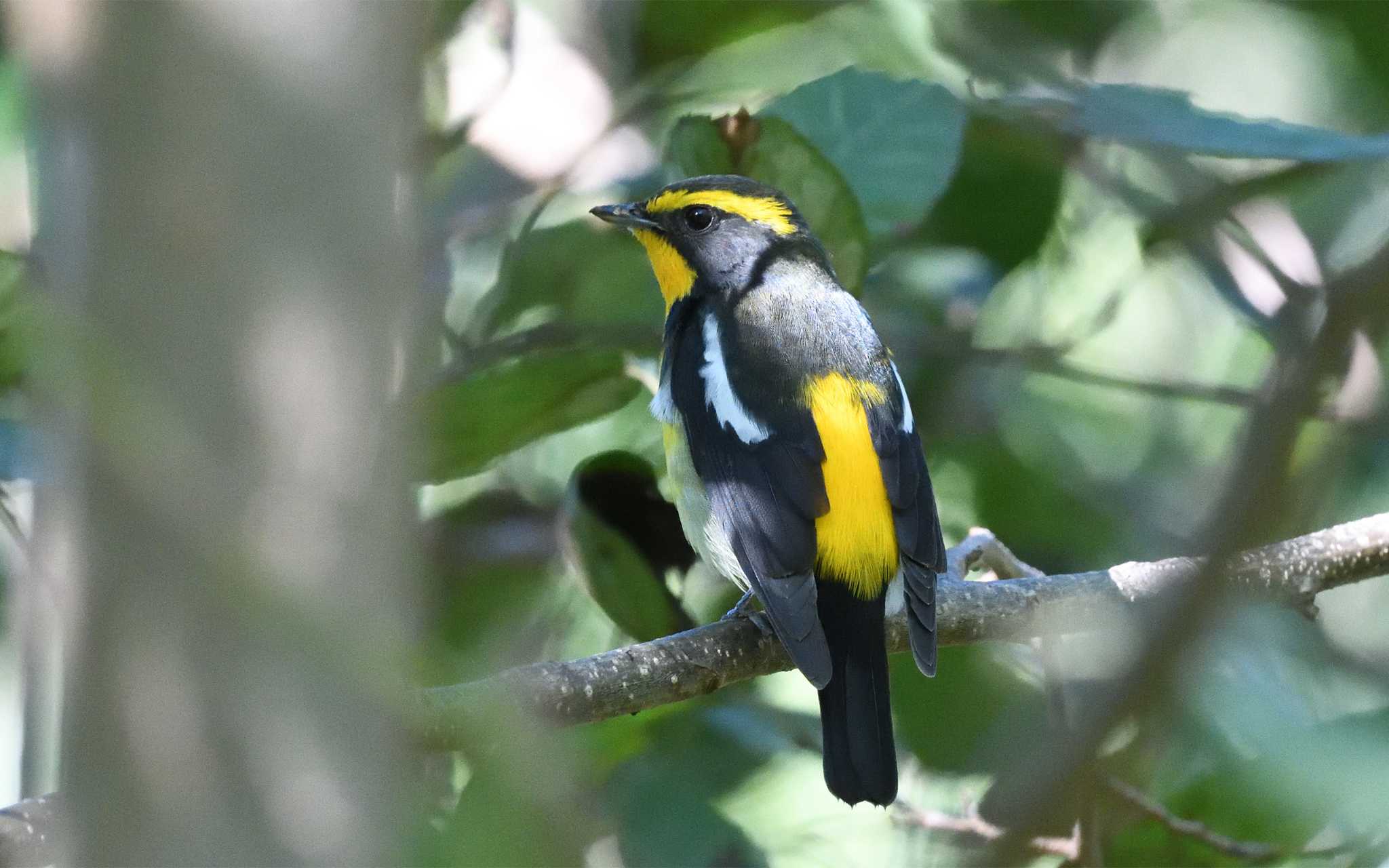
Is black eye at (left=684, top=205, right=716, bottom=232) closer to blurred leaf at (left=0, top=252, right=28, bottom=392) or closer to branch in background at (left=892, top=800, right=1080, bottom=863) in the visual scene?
branch in background at (left=892, top=800, right=1080, bottom=863)

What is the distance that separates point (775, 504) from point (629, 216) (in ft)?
4.09

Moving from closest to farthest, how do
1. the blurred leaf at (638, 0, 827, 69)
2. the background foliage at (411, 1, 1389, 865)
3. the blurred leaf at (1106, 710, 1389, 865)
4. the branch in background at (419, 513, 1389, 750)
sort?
1. the blurred leaf at (1106, 710, 1389, 865)
2. the branch in background at (419, 513, 1389, 750)
3. the background foliage at (411, 1, 1389, 865)
4. the blurred leaf at (638, 0, 827, 69)

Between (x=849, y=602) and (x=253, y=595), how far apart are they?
7.85 feet

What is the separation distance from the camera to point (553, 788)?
2.74 ft

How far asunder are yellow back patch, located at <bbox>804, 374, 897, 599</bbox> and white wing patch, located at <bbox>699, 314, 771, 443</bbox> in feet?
0.46

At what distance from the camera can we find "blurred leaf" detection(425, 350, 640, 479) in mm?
3332

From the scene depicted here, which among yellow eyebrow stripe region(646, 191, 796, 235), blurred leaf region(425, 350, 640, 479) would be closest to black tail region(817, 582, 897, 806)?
blurred leaf region(425, 350, 640, 479)

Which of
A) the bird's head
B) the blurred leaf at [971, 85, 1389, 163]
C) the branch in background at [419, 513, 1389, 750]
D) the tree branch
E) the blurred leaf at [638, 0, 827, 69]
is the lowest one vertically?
the tree branch

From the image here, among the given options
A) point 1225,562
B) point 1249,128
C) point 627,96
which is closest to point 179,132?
point 1225,562

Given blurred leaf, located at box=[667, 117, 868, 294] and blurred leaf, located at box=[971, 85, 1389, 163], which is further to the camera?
blurred leaf, located at box=[667, 117, 868, 294]

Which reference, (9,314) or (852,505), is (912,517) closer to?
(852,505)

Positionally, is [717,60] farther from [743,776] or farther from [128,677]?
[128,677]

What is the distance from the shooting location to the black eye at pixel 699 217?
13.4ft

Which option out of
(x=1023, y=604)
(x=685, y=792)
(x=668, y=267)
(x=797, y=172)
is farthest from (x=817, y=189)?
(x=685, y=792)
